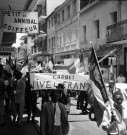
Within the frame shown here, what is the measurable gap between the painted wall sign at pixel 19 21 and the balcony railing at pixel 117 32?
11.3 metres

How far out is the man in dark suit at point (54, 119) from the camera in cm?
509

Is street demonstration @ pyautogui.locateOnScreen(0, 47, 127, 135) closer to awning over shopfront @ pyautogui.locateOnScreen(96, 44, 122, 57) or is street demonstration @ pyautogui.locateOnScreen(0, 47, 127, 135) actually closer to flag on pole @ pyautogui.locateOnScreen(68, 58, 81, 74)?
flag on pole @ pyautogui.locateOnScreen(68, 58, 81, 74)

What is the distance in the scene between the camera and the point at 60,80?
35.2ft

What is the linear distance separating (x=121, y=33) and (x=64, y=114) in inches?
614

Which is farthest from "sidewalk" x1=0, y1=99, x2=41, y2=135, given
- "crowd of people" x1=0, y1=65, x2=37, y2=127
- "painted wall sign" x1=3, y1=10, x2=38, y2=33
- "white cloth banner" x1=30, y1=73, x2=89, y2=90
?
"painted wall sign" x1=3, y1=10, x2=38, y2=33

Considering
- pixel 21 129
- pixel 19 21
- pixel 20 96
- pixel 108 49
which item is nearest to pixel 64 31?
pixel 108 49

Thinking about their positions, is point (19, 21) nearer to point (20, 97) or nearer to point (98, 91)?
point (20, 97)

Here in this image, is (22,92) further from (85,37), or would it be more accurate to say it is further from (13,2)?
(85,37)

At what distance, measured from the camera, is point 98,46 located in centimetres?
2423

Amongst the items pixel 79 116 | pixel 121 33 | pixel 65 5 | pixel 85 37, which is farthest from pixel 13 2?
pixel 65 5

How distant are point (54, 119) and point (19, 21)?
4338 millimetres

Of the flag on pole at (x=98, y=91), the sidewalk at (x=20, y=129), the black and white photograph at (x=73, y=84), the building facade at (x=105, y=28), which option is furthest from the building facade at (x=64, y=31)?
the flag on pole at (x=98, y=91)

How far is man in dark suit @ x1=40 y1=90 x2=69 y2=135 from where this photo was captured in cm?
509

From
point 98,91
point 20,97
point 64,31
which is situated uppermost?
point 64,31
